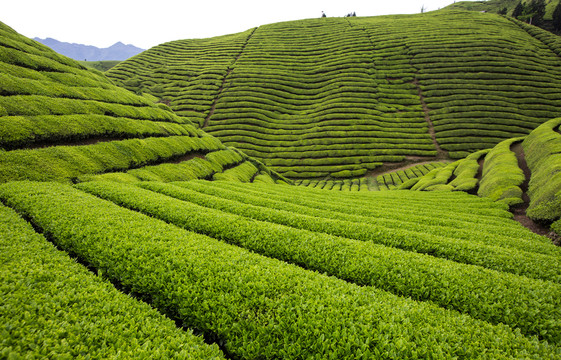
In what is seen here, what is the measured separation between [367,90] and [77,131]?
7475cm

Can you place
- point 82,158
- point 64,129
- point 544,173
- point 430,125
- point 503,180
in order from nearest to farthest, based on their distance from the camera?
1. point 82,158
2. point 64,129
3. point 544,173
4. point 503,180
5. point 430,125

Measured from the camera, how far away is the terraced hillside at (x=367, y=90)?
5981 cm

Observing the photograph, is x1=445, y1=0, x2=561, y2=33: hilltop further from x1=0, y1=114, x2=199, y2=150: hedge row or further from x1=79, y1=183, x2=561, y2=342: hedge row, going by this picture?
x1=0, y1=114, x2=199, y2=150: hedge row

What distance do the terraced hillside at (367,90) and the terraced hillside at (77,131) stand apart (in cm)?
3096

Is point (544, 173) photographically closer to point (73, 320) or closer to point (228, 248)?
point (228, 248)

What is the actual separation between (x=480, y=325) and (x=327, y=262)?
4.50m

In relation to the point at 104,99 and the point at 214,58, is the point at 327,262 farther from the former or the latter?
the point at 214,58

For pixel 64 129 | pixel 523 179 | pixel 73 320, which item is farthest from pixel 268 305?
pixel 523 179

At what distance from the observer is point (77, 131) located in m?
20.9

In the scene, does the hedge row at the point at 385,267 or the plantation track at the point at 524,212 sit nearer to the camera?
the hedge row at the point at 385,267

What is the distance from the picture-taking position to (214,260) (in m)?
7.93

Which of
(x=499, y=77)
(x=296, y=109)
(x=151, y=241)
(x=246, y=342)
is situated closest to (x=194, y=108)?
(x=296, y=109)

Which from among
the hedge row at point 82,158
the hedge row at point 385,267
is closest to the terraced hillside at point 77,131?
the hedge row at point 82,158

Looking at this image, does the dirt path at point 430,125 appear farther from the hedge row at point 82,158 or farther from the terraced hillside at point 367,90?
the hedge row at point 82,158
